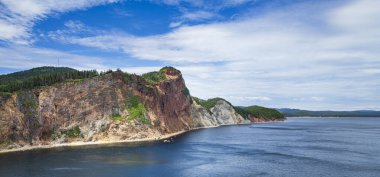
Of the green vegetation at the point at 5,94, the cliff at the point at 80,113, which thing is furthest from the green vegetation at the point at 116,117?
the green vegetation at the point at 5,94

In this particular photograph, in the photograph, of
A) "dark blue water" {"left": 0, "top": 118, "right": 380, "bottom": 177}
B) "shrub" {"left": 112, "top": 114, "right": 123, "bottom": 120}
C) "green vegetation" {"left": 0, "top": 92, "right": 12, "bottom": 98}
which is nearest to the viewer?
"dark blue water" {"left": 0, "top": 118, "right": 380, "bottom": 177}

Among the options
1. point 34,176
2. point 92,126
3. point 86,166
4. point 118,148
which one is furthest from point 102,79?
point 34,176

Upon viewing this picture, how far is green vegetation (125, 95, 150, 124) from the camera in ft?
570

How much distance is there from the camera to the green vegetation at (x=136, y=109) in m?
174

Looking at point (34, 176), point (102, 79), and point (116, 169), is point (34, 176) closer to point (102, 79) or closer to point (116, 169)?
point (116, 169)

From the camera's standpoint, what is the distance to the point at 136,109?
17812 cm

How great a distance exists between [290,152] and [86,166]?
7067cm

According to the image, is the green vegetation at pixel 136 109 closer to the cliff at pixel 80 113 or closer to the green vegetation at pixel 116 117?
the cliff at pixel 80 113

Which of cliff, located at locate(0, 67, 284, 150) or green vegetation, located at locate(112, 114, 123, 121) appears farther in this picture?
green vegetation, located at locate(112, 114, 123, 121)

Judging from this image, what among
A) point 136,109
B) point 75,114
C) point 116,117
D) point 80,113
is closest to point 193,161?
point 116,117

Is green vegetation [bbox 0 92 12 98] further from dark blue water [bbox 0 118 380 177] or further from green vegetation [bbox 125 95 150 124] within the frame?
green vegetation [bbox 125 95 150 124]

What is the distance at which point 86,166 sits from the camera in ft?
338

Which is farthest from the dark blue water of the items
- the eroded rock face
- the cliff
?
the eroded rock face

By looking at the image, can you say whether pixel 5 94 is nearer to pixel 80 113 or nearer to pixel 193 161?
pixel 80 113
